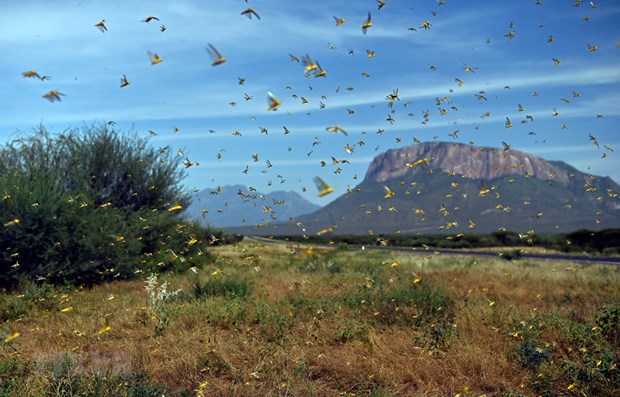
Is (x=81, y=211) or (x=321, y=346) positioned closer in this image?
(x=321, y=346)

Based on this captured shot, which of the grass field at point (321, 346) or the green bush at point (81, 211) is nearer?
the grass field at point (321, 346)

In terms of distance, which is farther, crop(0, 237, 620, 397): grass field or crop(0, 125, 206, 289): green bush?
crop(0, 125, 206, 289): green bush

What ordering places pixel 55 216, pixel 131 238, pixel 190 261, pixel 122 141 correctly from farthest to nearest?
pixel 122 141 → pixel 190 261 → pixel 131 238 → pixel 55 216

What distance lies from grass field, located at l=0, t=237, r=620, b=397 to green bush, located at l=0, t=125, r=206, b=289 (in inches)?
165

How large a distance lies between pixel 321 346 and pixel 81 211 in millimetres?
17743

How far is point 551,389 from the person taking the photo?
10.1 meters

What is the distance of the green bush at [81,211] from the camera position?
23516 mm

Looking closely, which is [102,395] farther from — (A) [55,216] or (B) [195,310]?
(A) [55,216]

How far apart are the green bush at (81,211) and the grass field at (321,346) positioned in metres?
4.20

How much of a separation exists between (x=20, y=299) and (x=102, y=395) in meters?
11.5

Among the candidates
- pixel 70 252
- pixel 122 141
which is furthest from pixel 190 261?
pixel 122 141

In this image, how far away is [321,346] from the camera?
12.4m

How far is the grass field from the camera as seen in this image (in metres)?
10.1

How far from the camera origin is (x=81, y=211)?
87.1 feet
